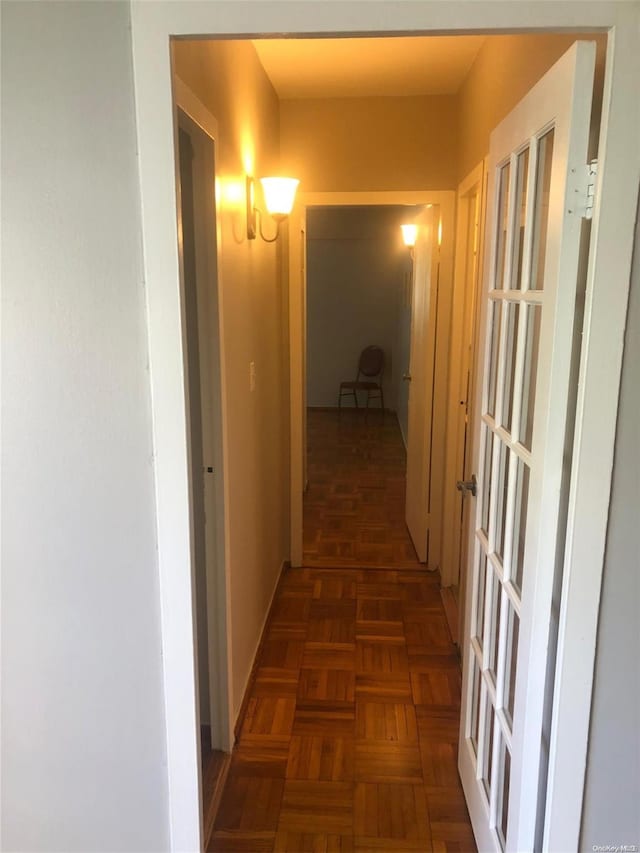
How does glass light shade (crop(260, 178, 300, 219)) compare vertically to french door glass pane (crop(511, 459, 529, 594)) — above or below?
above

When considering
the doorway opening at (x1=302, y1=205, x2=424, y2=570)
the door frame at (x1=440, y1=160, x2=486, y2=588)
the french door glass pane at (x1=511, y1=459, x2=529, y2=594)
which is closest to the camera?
the french door glass pane at (x1=511, y1=459, x2=529, y2=594)

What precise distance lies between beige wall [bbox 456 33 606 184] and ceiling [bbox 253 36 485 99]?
0.29 feet

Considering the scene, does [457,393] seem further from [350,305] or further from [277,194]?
[350,305]

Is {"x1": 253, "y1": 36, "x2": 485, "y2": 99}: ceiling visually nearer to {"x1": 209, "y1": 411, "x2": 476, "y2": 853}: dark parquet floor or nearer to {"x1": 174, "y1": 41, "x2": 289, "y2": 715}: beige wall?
{"x1": 174, "y1": 41, "x2": 289, "y2": 715}: beige wall

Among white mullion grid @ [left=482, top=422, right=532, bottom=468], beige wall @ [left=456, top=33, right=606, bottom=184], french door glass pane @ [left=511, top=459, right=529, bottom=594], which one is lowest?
french door glass pane @ [left=511, top=459, right=529, bottom=594]

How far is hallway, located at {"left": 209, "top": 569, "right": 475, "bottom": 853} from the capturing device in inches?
72.1

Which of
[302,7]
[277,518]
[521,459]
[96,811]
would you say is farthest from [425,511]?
[302,7]

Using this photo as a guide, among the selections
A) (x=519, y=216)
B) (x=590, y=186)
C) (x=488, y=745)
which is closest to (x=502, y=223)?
(x=519, y=216)

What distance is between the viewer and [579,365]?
1.18m

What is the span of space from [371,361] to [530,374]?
6374 mm

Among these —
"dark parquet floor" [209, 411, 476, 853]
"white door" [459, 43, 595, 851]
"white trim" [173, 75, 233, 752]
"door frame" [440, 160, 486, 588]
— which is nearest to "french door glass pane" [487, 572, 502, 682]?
"white door" [459, 43, 595, 851]

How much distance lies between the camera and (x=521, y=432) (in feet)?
4.73

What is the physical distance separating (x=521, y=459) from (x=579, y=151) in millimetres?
633

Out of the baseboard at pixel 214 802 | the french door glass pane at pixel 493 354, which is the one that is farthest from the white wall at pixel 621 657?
the baseboard at pixel 214 802
